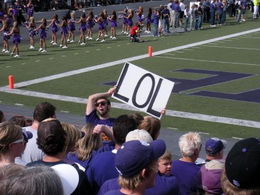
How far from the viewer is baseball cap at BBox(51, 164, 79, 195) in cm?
264

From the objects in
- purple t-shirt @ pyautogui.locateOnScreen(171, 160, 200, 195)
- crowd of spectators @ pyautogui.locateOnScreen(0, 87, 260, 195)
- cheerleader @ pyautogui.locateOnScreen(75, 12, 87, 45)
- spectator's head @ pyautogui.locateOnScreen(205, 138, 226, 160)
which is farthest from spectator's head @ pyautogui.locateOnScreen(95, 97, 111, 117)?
cheerleader @ pyautogui.locateOnScreen(75, 12, 87, 45)

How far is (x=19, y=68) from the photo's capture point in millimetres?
18641

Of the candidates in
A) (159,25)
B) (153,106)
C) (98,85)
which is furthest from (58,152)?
(159,25)

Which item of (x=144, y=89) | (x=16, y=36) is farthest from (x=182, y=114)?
(x=16, y=36)

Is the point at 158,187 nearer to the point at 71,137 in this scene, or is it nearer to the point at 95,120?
the point at 71,137

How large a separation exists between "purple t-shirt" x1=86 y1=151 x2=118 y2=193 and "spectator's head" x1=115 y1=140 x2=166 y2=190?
1229 mm

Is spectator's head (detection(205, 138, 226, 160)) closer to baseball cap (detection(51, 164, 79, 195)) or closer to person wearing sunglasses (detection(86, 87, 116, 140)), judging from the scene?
person wearing sunglasses (detection(86, 87, 116, 140))

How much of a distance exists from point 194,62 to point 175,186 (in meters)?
15.8

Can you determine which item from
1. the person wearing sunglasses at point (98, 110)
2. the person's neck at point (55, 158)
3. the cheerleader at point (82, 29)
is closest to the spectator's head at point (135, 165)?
the person's neck at point (55, 158)

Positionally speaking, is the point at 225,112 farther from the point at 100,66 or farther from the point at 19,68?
the point at 19,68

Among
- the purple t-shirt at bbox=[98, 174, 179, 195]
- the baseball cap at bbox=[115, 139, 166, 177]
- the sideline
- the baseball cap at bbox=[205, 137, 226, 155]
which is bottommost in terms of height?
the sideline

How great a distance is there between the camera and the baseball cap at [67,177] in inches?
104

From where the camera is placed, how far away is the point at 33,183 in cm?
232

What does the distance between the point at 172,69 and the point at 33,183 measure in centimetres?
1589
